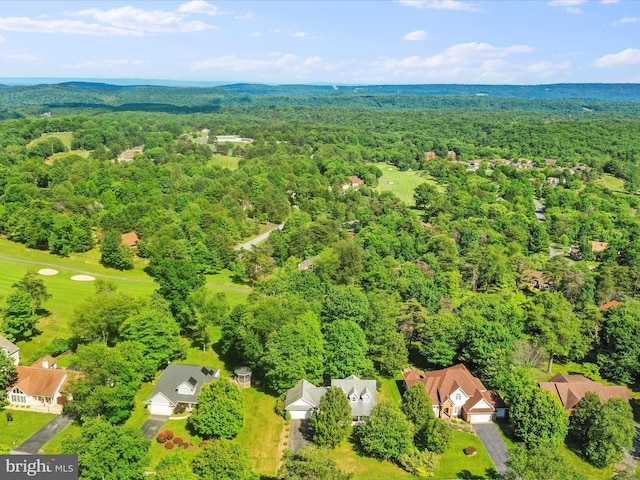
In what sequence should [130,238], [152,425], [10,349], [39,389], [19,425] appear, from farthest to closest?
[130,238] → [10,349] → [39,389] → [152,425] → [19,425]

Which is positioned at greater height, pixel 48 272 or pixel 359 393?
pixel 48 272

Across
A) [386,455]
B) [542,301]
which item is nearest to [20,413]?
[386,455]

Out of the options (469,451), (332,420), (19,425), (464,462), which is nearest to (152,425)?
(19,425)

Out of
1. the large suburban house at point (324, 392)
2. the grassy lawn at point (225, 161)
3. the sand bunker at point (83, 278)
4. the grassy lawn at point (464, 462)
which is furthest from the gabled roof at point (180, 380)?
the grassy lawn at point (225, 161)

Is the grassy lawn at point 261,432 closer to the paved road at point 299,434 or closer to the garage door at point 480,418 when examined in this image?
the paved road at point 299,434

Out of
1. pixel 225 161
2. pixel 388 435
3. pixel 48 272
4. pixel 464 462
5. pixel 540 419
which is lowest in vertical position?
pixel 464 462

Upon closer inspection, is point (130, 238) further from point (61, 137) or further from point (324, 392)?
point (61, 137)

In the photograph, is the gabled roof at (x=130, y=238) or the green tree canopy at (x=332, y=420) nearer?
the green tree canopy at (x=332, y=420)

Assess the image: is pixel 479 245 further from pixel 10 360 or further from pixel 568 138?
pixel 568 138
